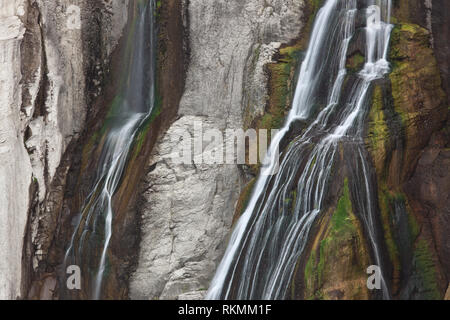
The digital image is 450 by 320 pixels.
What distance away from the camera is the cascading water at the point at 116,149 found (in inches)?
364

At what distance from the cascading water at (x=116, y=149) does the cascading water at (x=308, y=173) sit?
220 cm

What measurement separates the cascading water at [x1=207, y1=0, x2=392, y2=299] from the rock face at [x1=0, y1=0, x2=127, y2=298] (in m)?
3.82

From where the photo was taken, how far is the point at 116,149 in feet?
33.0

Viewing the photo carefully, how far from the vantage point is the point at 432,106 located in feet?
31.4

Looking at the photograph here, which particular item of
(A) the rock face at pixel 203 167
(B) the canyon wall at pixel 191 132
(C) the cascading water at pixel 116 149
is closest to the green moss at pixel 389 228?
(B) the canyon wall at pixel 191 132

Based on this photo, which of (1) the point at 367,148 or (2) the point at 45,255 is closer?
(1) the point at 367,148

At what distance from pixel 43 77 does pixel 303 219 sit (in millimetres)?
5757

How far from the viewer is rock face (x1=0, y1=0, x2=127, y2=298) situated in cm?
956

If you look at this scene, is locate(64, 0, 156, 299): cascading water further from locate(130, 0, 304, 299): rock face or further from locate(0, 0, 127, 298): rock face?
locate(0, 0, 127, 298): rock face

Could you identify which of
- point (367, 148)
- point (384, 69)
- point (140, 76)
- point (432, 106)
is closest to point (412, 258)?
point (367, 148)

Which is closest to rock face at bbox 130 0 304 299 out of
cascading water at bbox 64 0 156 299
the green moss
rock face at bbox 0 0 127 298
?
cascading water at bbox 64 0 156 299

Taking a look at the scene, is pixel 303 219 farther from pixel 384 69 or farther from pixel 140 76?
pixel 140 76

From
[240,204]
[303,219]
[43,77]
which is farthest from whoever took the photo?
[43,77]

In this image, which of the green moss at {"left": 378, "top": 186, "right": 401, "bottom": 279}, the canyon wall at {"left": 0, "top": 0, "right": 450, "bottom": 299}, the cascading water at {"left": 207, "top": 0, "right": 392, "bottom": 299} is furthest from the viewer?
the canyon wall at {"left": 0, "top": 0, "right": 450, "bottom": 299}
